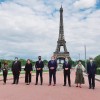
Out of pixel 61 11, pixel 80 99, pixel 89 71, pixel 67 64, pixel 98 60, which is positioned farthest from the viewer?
pixel 61 11

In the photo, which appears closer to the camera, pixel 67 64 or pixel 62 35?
pixel 67 64

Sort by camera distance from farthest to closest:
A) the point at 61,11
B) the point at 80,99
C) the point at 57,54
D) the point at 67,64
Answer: the point at 61,11, the point at 57,54, the point at 67,64, the point at 80,99

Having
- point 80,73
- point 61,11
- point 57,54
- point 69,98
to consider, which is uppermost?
point 61,11

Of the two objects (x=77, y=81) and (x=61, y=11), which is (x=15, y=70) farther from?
(x=61, y=11)

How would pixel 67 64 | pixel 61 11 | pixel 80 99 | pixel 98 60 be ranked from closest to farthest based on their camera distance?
pixel 80 99 → pixel 67 64 → pixel 98 60 → pixel 61 11

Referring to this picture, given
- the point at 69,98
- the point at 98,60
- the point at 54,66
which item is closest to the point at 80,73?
the point at 54,66

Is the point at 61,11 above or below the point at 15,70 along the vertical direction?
above

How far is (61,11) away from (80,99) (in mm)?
93412

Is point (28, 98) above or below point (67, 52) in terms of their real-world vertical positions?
below

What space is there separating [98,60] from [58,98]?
6920 centimetres

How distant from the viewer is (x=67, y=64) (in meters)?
10.6

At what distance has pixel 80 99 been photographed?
6363mm

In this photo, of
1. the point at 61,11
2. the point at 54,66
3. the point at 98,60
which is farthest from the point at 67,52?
the point at 54,66

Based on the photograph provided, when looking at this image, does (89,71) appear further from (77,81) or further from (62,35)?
(62,35)
